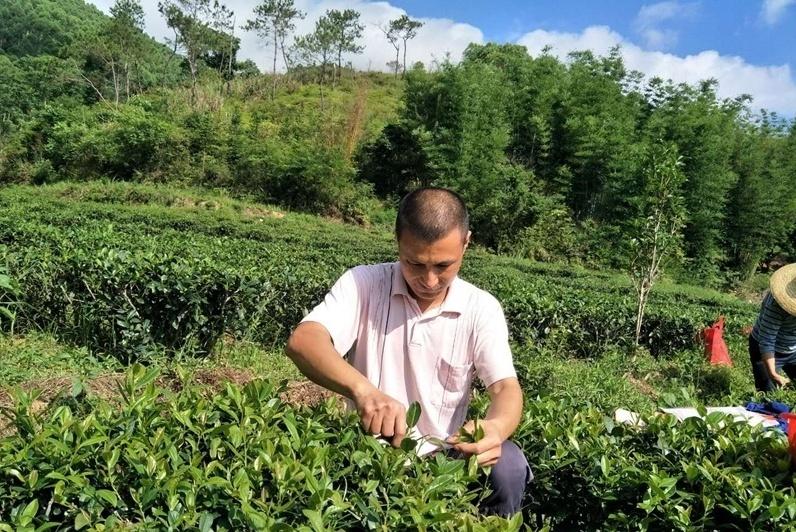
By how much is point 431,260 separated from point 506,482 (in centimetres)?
70

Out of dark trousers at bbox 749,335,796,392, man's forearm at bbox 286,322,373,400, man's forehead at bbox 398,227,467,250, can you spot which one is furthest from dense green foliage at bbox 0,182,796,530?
dark trousers at bbox 749,335,796,392

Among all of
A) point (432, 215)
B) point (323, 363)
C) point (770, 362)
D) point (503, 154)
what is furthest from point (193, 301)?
point (503, 154)

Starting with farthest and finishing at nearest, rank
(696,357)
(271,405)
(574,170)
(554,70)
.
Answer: (554,70), (574,170), (696,357), (271,405)

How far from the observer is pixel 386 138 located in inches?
931

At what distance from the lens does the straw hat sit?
4.32 m

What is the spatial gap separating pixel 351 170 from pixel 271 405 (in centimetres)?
1977

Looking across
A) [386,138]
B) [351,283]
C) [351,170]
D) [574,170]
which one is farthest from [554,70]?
[351,283]

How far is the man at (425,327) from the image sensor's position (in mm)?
1873

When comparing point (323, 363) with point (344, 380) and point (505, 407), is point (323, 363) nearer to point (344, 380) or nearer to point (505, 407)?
point (344, 380)

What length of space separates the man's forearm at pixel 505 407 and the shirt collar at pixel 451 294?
285mm

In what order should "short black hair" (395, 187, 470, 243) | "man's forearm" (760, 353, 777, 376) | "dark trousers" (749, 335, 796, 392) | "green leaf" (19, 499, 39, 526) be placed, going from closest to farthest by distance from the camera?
"green leaf" (19, 499, 39, 526) → "short black hair" (395, 187, 470, 243) → "man's forearm" (760, 353, 777, 376) → "dark trousers" (749, 335, 796, 392)

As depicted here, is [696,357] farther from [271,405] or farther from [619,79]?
[619,79]

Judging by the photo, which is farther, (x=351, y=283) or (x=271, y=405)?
(x=351, y=283)

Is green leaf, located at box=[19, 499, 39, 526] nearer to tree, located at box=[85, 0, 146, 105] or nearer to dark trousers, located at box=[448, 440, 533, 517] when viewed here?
dark trousers, located at box=[448, 440, 533, 517]
